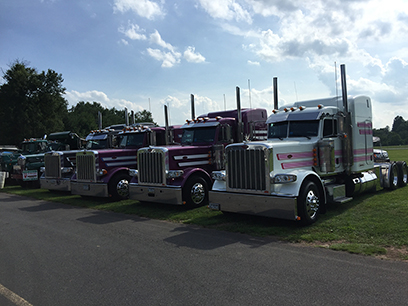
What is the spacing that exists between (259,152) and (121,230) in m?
3.70

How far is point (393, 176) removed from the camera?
1188 centimetres

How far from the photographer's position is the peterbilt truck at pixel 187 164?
33.7 feet

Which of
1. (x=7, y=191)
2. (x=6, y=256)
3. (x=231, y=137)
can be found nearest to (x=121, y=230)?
(x=6, y=256)

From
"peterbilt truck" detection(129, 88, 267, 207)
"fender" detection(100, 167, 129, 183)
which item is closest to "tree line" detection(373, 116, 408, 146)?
"peterbilt truck" detection(129, 88, 267, 207)

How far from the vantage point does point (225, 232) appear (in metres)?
7.56

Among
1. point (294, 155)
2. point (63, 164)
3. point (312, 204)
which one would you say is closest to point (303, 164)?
point (294, 155)

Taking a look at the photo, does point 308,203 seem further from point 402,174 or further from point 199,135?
point 402,174

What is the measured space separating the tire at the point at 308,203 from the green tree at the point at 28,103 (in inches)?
1442

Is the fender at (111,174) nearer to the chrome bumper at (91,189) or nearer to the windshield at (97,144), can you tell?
the chrome bumper at (91,189)

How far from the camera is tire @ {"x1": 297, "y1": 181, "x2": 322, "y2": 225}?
24.2 ft

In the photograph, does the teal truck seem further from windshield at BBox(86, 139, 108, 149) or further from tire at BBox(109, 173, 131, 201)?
tire at BBox(109, 173, 131, 201)

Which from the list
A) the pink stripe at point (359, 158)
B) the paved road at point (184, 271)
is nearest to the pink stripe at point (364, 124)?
the pink stripe at point (359, 158)

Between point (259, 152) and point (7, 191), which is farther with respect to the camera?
point (7, 191)

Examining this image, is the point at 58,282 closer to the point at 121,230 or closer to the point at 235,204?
the point at 121,230
